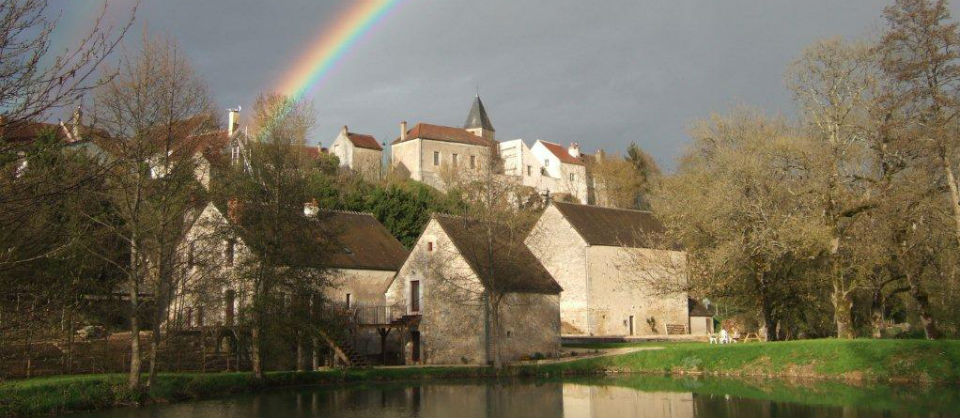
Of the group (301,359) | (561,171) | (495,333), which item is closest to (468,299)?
(495,333)

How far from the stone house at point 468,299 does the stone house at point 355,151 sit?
46082mm

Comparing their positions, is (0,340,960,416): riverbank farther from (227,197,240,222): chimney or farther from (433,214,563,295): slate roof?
(227,197,240,222): chimney

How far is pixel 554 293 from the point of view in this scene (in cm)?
3734

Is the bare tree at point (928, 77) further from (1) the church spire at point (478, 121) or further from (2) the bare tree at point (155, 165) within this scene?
(1) the church spire at point (478, 121)

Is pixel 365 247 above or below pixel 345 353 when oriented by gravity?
above

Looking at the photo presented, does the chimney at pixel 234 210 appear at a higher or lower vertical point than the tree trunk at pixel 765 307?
higher

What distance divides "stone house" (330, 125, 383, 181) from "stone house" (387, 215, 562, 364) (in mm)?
46082

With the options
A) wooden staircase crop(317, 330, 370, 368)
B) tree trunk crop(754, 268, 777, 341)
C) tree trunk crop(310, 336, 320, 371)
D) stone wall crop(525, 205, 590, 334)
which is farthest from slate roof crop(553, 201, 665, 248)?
tree trunk crop(310, 336, 320, 371)

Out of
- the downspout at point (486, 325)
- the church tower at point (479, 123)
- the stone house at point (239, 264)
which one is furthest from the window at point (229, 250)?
the church tower at point (479, 123)

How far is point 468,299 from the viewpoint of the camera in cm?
3500

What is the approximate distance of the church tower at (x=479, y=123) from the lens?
4087 inches

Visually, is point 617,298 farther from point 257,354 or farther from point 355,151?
point 355,151

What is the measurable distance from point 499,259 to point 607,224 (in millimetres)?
14746

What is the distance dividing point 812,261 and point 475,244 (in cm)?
1407
